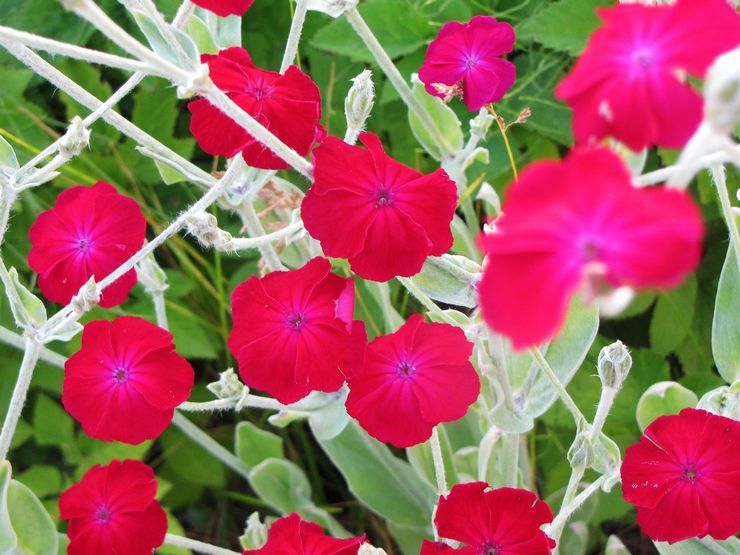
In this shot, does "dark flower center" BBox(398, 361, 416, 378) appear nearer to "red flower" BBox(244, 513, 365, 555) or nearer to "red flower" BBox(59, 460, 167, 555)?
"red flower" BBox(244, 513, 365, 555)

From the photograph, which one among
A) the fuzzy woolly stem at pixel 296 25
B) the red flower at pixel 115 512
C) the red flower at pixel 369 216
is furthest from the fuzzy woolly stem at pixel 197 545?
the fuzzy woolly stem at pixel 296 25

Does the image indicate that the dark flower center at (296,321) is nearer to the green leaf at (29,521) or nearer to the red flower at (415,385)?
the red flower at (415,385)

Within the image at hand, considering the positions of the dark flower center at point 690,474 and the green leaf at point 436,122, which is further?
the green leaf at point 436,122

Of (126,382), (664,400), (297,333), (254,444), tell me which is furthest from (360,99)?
(254,444)

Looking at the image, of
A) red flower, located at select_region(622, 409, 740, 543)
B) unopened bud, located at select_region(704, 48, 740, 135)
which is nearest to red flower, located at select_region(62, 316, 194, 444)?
red flower, located at select_region(622, 409, 740, 543)

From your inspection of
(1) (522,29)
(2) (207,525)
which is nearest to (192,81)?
(1) (522,29)

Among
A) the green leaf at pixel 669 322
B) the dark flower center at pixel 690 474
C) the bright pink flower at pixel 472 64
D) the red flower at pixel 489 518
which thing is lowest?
the green leaf at pixel 669 322

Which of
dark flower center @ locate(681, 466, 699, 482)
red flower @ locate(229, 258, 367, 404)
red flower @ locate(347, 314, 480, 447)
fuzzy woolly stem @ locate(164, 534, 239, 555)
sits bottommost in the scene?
fuzzy woolly stem @ locate(164, 534, 239, 555)
